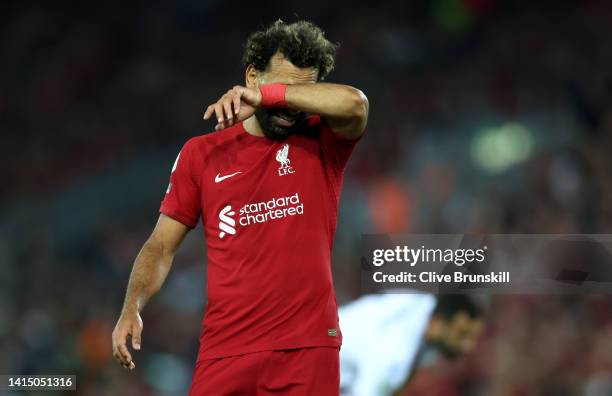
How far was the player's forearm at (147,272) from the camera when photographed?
2389 mm

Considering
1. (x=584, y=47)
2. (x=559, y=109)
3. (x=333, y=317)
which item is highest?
(x=584, y=47)

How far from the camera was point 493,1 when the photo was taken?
616 centimetres

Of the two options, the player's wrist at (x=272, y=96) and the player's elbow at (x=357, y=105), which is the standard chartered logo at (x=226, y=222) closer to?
the player's wrist at (x=272, y=96)

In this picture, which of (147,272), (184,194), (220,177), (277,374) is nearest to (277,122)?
(220,177)

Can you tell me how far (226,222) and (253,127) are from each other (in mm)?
301

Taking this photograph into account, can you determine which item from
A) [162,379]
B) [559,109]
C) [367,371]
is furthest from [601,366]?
[162,379]

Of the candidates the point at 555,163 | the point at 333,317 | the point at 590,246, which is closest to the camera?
the point at 333,317

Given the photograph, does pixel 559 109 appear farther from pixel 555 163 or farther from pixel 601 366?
pixel 601 366

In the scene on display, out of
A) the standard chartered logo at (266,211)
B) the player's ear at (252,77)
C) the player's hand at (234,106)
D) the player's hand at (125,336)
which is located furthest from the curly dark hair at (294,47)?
the player's hand at (125,336)

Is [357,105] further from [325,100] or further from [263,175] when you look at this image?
[263,175]

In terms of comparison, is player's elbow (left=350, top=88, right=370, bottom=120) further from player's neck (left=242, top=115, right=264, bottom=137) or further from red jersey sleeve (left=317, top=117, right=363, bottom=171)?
player's neck (left=242, top=115, right=264, bottom=137)

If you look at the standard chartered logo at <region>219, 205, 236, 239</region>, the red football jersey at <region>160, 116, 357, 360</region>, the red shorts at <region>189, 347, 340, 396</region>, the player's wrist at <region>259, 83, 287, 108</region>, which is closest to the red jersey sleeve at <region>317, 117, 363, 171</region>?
the red football jersey at <region>160, 116, 357, 360</region>

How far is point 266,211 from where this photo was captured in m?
2.26

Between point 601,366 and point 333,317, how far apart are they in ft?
9.62
